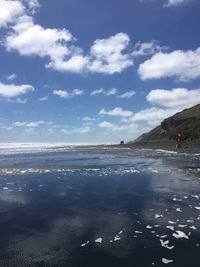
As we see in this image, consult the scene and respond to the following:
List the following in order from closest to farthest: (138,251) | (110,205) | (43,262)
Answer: (43,262) < (138,251) < (110,205)

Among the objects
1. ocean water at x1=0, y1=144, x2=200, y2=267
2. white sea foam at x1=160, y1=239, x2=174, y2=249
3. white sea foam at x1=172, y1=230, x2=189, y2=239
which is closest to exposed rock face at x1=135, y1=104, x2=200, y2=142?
ocean water at x1=0, y1=144, x2=200, y2=267

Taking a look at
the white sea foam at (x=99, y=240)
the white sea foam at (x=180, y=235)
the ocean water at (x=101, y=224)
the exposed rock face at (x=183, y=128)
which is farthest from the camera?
the exposed rock face at (x=183, y=128)

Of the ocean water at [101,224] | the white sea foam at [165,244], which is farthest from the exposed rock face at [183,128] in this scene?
the white sea foam at [165,244]

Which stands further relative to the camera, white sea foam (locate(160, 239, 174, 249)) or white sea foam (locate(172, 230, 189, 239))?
white sea foam (locate(172, 230, 189, 239))

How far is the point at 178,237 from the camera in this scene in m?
13.0

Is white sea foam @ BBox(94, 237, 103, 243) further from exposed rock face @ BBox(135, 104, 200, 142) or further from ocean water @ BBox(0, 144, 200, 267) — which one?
exposed rock face @ BBox(135, 104, 200, 142)

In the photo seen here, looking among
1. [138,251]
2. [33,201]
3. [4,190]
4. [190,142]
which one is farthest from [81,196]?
[190,142]

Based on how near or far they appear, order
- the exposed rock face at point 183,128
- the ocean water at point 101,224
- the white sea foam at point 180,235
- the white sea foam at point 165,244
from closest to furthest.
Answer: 1. the ocean water at point 101,224
2. the white sea foam at point 165,244
3. the white sea foam at point 180,235
4. the exposed rock face at point 183,128

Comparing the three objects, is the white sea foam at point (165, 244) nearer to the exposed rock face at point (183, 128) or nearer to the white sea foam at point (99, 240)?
the white sea foam at point (99, 240)

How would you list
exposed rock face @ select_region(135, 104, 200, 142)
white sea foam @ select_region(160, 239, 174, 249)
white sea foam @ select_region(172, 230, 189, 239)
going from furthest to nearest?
exposed rock face @ select_region(135, 104, 200, 142)
white sea foam @ select_region(172, 230, 189, 239)
white sea foam @ select_region(160, 239, 174, 249)

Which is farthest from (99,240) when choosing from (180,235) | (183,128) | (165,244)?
(183,128)

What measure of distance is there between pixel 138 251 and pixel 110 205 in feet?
24.9

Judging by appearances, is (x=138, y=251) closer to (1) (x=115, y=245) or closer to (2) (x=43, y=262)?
(1) (x=115, y=245)

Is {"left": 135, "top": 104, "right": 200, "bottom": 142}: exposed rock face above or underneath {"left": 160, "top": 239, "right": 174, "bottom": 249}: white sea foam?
above
